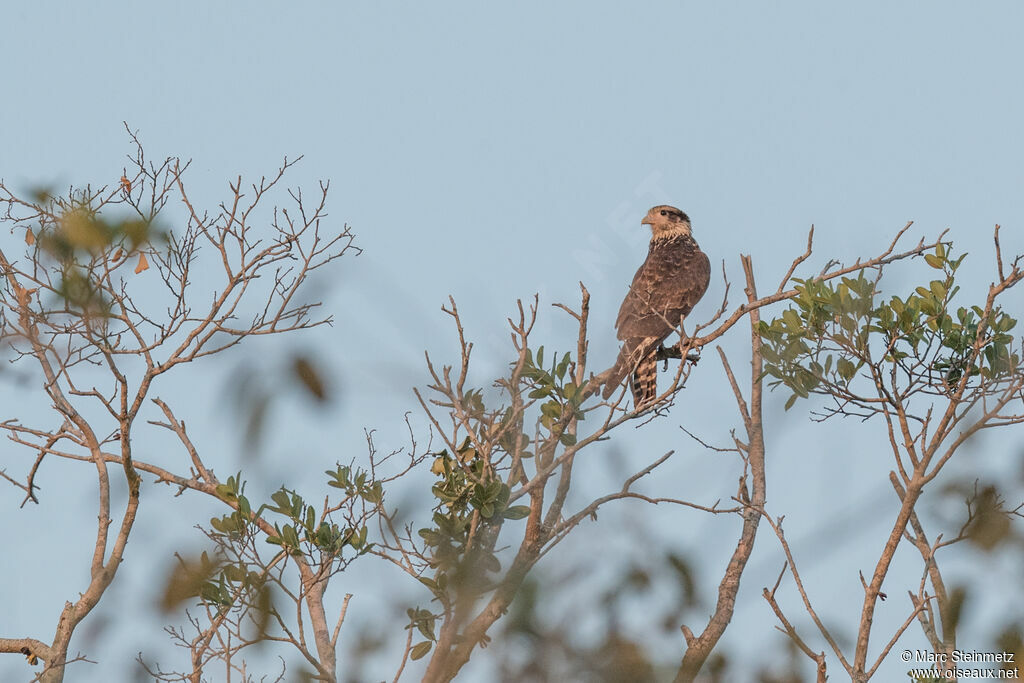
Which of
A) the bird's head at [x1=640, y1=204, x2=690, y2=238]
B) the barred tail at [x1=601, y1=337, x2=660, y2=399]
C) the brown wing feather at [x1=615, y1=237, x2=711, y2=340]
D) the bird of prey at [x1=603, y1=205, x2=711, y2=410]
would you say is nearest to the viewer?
the barred tail at [x1=601, y1=337, x2=660, y2=399]

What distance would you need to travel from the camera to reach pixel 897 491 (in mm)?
7766

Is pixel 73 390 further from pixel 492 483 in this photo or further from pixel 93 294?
pixel 492 483

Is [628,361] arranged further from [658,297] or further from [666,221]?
[666,221]

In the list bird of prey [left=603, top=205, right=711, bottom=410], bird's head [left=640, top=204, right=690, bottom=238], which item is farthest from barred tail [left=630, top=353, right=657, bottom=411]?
bird's head [left=640, top=204, right=690, bottom=238]

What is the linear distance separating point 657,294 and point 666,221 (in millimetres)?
2861

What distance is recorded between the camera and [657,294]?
37.2ft

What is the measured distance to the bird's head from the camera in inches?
550

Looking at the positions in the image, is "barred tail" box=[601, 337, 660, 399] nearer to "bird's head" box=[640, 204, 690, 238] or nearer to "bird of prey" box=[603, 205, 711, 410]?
"bird of prey" box=[603, 205, 711, 410]

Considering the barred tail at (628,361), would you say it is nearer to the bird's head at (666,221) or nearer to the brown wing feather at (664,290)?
the brown wing feather at (664,290)

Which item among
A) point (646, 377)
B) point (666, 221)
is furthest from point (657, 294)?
point (666, 221)

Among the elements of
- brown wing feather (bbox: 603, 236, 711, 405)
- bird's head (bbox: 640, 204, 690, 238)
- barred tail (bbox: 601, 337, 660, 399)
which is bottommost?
barred tail (bbox: 601, 337, 660, 399)

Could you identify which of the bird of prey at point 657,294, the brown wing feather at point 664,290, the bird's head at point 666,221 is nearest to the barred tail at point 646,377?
the bird of prey at point 657,294

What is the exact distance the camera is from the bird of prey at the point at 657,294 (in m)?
10.2

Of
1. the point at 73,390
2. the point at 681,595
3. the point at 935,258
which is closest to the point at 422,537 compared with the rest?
the point at 73,390
